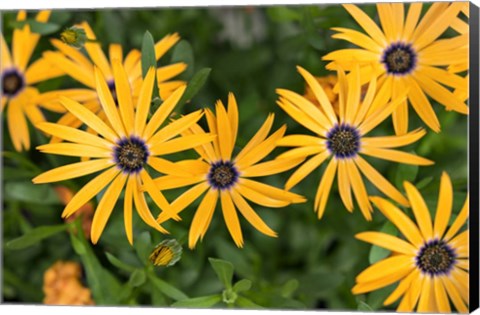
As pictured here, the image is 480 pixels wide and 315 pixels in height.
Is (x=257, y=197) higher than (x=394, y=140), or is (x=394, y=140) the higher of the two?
(x=394, y=140)

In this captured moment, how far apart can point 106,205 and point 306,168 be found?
1.20 ft

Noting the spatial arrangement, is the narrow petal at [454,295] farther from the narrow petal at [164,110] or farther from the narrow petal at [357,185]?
the narrow petal at [164,110]

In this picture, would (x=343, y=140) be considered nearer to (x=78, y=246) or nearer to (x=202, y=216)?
(x=202, y=216)

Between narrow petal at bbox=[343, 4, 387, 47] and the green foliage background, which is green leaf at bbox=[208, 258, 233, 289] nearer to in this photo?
the green foliage background

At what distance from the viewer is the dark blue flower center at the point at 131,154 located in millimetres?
1254

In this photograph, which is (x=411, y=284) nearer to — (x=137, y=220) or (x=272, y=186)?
(x=272, y=186)

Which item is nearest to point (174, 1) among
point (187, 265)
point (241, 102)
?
point (241, 102)

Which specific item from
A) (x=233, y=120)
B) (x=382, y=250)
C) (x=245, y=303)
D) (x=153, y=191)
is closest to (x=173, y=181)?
(x=153, y=191)

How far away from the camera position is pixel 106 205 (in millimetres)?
1287

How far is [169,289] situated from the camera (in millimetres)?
1326

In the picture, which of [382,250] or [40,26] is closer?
[382,250]

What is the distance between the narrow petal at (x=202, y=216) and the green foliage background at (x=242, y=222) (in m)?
0.02

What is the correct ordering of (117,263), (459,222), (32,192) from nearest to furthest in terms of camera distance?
1. (459,222)
2. (117,263)
3. (32,192)

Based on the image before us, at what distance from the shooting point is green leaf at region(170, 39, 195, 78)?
52.7 inches
